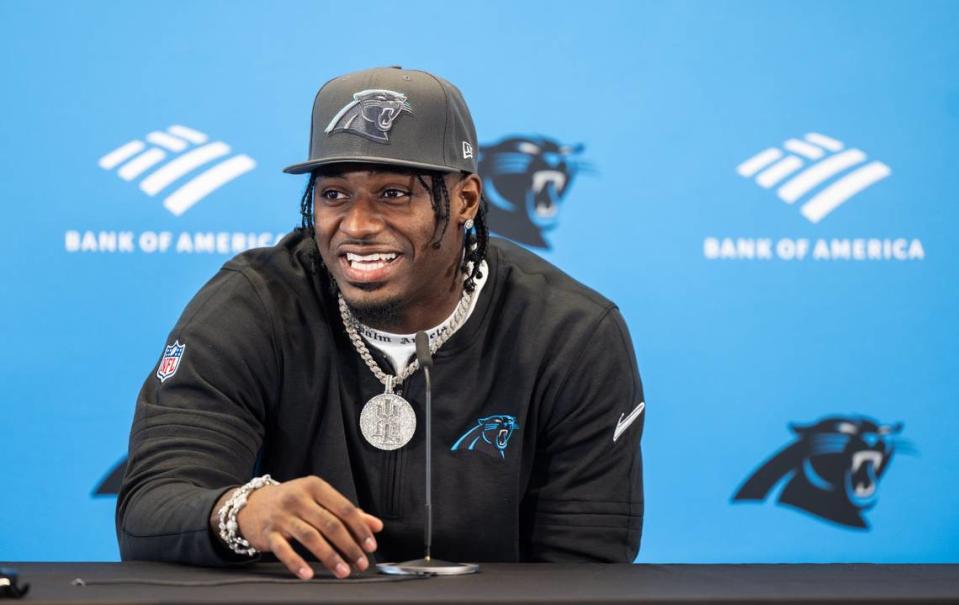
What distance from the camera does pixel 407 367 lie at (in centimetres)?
Answer: 220

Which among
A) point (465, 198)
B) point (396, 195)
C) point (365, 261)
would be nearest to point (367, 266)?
point (365, 261)

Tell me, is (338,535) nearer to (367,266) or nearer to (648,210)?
(367,266)

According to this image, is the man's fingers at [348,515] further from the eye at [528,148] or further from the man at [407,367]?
the eye at [528,148]

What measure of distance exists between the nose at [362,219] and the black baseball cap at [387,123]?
0.10m

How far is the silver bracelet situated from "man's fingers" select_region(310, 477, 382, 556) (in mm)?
106

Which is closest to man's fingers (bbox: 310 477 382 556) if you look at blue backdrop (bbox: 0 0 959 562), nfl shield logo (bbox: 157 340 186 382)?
nfl shield logo (bbox: 157 340 186 382)

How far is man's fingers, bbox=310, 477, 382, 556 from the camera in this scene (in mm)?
1527

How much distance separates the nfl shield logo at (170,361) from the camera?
203 cm

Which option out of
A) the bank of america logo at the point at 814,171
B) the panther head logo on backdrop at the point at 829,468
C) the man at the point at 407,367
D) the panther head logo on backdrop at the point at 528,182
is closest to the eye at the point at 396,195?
the man at the point at 407,367

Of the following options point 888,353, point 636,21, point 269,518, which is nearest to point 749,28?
point 636,21

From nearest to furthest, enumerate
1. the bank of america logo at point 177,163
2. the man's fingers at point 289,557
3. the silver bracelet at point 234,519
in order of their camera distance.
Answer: the man's fingers at point 289,557 → the silver bracelet at point 234,519 → the bank of america logo at point 177,163

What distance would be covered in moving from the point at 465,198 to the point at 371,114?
0.29 metres

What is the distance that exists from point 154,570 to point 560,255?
6.34 feet

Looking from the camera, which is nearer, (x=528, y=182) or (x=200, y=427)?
(x=200, y=427)
